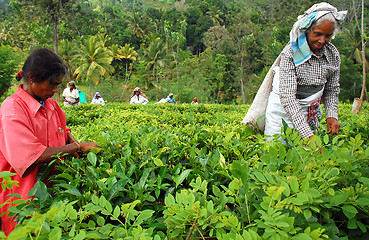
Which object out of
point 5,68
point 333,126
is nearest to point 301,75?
point 333,126

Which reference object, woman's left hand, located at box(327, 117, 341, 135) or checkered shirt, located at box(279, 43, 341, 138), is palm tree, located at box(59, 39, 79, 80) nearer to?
checkered shirt, located at box(279, 43, 341, 138)

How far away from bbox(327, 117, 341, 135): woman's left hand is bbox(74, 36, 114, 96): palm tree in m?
29.4

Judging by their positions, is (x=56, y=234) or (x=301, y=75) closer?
(x=56, y=234)

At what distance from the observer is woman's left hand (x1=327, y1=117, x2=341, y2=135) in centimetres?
217

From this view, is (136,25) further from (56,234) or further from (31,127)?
(56,234)

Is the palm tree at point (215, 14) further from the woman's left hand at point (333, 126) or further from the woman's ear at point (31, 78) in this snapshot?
the woman's ear at point (31, 78)

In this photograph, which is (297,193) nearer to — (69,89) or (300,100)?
(300,100)

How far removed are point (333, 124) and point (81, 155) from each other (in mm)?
1973

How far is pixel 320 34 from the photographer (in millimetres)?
1947

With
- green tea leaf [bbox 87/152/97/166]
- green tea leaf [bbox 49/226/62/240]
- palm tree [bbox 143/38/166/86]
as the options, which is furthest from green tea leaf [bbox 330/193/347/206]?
palm tree [bbox 143/38/166/86]

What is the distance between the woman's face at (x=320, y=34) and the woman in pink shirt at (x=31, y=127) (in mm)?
1739

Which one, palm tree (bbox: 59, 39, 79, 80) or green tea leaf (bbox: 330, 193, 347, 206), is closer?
green tea leaf (bbox: 330, 193, 347, 206)

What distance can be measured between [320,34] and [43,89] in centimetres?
196

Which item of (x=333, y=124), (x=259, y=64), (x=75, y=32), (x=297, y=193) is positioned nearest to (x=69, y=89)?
(x=333, y=124)
